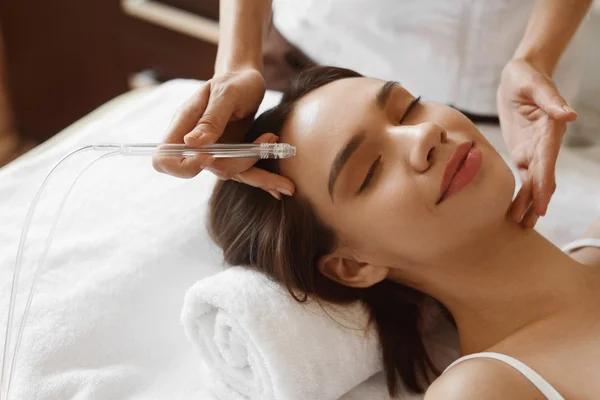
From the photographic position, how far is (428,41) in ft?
4.41

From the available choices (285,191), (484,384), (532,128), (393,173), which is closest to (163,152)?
(285,191)

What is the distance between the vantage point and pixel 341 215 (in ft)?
Answer: 3.22

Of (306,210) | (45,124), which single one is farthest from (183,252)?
(45,124)

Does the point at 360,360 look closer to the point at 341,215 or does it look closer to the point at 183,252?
the point at 341,215

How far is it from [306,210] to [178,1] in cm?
125

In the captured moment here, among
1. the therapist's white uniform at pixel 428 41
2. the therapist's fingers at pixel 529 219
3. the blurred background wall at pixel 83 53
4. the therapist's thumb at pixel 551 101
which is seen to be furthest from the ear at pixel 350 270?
the blurred background wall at pixel 83 53

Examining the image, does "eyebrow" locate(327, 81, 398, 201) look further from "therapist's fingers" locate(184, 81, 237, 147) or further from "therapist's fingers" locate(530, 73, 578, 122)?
"therapist's fingers" locate(530, 73, 578, 122)

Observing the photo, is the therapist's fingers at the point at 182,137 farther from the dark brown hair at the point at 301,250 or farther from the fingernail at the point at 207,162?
the dark brown hair at the point at 301,250

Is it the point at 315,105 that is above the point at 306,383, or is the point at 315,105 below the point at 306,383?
above

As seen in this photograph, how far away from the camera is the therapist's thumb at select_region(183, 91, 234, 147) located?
0.86 meters

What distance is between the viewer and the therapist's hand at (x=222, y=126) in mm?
869

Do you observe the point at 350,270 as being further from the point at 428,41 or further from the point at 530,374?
the point at 428,41

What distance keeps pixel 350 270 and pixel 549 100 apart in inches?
16.7

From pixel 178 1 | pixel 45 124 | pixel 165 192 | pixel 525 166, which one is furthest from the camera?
pixel 45 124
